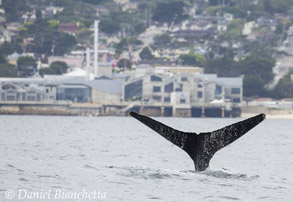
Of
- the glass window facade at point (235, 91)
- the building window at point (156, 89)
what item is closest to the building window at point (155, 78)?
the building window at point (156, 89)

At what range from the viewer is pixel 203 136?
37.6m

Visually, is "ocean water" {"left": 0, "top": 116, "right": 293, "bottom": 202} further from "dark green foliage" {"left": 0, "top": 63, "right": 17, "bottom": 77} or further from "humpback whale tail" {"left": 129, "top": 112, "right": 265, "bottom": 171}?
"dark green foliage" {"left": 0, "top": 63, "right": 17, "bottom": 77}

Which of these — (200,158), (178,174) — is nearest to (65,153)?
(178,174)

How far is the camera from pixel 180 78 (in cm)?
16250

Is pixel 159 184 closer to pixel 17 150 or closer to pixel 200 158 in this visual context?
pixel 200 158

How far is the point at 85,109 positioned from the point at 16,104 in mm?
9544

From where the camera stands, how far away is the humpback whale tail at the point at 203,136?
36969mm

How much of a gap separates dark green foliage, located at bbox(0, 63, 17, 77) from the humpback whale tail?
149171 millimetres

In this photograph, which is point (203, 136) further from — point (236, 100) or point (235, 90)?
point (235, 90)

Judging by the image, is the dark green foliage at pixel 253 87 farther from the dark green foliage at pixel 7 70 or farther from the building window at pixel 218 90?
the dark green foliage at pixel 7 70

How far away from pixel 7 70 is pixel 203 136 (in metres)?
154

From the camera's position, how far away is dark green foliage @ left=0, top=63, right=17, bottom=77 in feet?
611

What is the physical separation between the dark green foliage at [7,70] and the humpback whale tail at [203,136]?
489ft

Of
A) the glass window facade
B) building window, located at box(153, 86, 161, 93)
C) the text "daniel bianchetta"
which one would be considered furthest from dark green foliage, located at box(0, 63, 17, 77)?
the text "daniel bianchetta"
